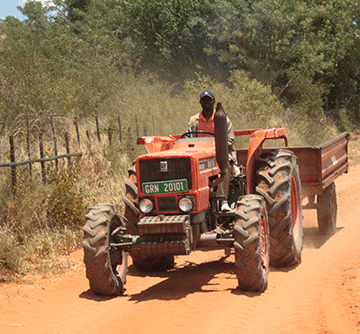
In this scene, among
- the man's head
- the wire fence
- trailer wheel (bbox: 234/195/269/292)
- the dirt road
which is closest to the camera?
the dirt road

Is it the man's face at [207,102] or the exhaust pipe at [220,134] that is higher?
the man's face at [207,102]

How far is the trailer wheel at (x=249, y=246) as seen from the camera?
19.0ft

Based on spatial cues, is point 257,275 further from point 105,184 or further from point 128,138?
point 128,138

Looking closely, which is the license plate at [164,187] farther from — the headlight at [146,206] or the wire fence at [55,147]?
the wire fence at [55,147]

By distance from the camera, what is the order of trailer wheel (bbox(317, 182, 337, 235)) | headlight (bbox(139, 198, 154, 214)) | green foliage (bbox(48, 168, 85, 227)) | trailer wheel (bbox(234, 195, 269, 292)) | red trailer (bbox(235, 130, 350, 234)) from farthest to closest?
1. trailer wheel (bbox(317, 182, 337, 235))
2. green foliage (bbox(48, 168, 85, 227))
3. red trailer (bbox(235, 130, 350, 234))
4. headlight (bbox(139, 198, 154, 214))
5. trailer wheel (bbox(234, 195, 269, 292))

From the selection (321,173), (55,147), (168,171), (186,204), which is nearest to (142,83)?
(55,147)

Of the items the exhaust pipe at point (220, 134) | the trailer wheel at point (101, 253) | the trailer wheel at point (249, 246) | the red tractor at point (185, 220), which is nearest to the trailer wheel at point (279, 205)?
the red tractor at point (185, 220)

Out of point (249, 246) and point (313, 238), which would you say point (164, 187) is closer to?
point (249, 246)

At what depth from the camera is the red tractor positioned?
5828mm

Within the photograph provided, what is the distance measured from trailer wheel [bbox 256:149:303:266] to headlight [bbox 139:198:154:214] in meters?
1.63

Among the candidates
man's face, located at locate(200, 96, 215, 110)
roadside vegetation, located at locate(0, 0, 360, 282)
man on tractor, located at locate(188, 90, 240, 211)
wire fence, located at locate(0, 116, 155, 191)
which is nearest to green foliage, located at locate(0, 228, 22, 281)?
roadside vegetation, located at locate(0, 0, 360, 282)

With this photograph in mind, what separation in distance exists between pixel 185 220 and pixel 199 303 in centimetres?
89

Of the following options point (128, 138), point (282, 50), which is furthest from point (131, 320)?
point (282, 50)

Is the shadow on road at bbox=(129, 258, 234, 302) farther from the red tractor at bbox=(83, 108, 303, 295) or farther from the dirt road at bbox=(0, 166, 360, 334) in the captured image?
the red tractor at bbox=(83, 108, 303, 295)
